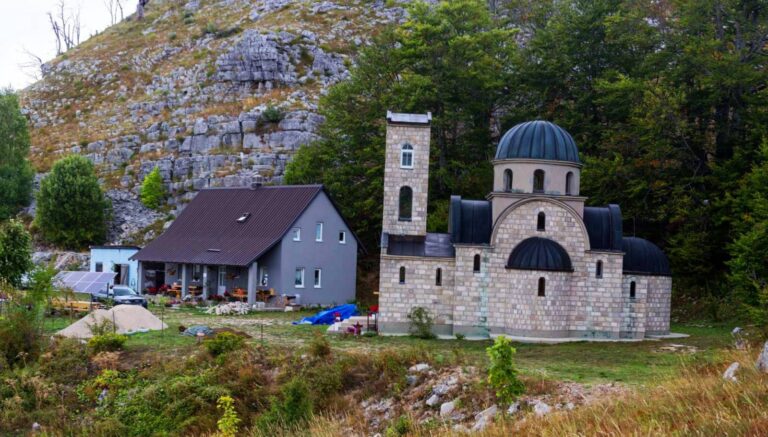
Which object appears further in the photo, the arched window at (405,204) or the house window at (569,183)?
the arched window at (405,204)

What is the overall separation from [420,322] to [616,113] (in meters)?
20.3

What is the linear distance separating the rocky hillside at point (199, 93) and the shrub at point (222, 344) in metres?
31.1

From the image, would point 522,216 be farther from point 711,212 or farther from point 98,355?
point 98,355

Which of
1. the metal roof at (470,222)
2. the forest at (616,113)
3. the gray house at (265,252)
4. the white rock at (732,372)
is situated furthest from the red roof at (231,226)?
the white rock at (732,372)

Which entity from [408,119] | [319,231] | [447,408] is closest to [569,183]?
[408,119]

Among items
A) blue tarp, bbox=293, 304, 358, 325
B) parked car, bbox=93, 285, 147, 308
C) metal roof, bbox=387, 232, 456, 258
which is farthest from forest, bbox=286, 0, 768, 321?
parked car, bbox=93, 285, 147, 308

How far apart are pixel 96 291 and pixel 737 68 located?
33100mm

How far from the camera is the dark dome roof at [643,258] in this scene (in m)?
30.3

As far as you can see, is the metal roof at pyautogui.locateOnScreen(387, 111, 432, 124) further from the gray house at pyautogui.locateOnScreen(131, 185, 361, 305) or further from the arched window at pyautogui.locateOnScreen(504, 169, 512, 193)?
the gray house at pyautogui.locateOnScreen(131, 185, 361, 305)

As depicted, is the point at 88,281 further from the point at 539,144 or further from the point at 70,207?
the point at 539,144

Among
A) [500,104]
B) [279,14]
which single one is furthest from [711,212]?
[279,14]

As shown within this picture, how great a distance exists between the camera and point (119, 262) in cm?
4866

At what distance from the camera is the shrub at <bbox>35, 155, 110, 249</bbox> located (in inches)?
2258

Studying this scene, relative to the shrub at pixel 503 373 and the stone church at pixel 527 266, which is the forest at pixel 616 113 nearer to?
the stone church at pixel 527 266
